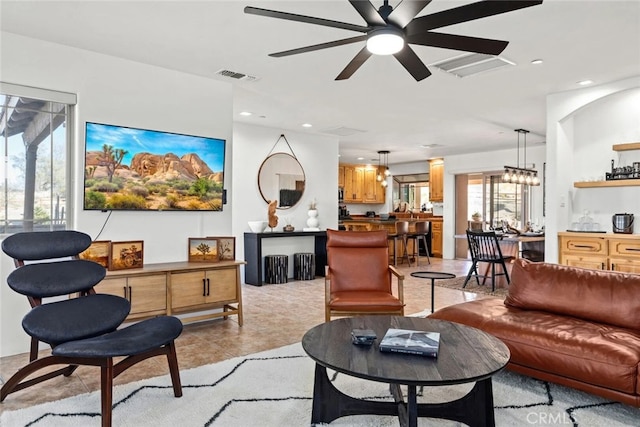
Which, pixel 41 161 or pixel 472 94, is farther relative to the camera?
pixel 472 94

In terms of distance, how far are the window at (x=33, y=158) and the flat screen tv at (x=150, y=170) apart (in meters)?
0.25

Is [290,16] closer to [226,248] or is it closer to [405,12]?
[405,12]

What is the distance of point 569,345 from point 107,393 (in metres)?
2.52

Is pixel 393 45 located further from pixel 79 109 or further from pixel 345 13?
pixel 79 109

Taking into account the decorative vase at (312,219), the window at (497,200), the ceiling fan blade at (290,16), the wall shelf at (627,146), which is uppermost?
the ceiling fan blade at (290,16)

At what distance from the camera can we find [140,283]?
3.59 meters

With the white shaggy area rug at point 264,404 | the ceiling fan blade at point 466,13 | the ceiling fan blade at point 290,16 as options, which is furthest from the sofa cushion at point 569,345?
the ceiling fan blade at point 290,16

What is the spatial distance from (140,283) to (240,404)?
1.68 metres

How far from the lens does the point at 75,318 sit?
8.36ft

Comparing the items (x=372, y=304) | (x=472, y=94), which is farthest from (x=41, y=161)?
(x=472, y=94)

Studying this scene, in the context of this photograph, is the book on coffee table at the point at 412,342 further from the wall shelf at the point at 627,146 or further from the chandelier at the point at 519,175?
the chandelier at the point at 519,175

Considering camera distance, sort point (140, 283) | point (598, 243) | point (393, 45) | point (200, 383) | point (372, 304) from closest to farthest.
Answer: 1. point (393, 45)
2. point (200, 383)
3. point (372, 304)
4. point (140, 283)
5. point (598, 243)

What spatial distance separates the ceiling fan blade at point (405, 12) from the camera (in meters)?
1.98

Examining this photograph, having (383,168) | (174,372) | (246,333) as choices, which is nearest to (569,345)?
(174,372)
